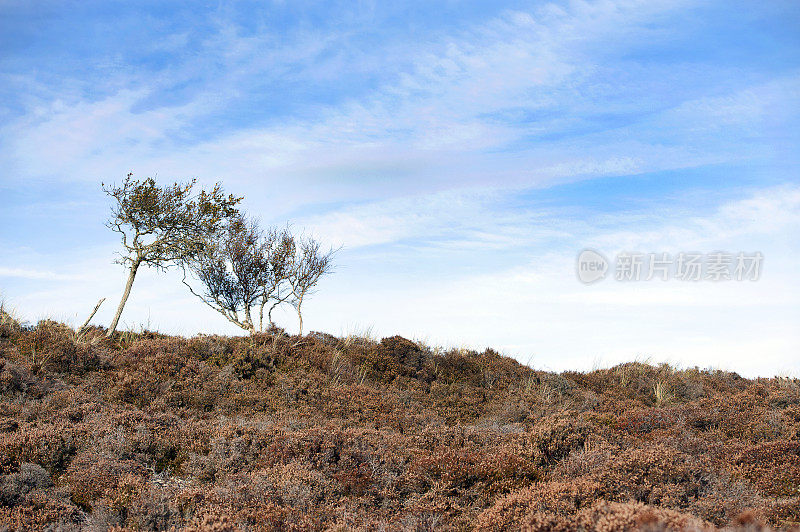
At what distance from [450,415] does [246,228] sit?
11790 mm

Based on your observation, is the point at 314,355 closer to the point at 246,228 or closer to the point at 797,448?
the point at 246,228

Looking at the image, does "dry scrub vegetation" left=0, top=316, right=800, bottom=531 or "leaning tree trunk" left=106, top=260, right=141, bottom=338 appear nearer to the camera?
"dry scrub vegetation" left=0, top=316, right=800, bottom=531

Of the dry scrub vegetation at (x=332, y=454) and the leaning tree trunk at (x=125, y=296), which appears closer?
the dry scrub vegetation at (x=332, y=454)

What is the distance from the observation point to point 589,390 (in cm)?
1869

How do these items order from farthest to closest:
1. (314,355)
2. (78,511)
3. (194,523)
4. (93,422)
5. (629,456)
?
1. (314,355)
2. (93,422)
3. (629,456)
4. (78,511)
5. (194,523)

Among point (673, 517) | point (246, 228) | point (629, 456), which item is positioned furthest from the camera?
point (246, 228)

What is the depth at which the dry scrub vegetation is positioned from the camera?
624cm

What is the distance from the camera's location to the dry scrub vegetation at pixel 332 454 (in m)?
6.24

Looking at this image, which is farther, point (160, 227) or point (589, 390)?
point (160, 227)

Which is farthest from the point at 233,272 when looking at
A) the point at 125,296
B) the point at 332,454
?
the point at 332,454

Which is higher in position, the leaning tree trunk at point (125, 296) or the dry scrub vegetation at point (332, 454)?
the leaning tree trunk at point (125, 296)

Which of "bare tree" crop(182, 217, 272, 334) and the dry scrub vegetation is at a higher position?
"bare tree" crop(182, 217, 272, 334)

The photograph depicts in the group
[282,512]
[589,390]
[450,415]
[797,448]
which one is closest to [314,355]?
[450,415]


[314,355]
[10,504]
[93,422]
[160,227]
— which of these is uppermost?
[160,227]
